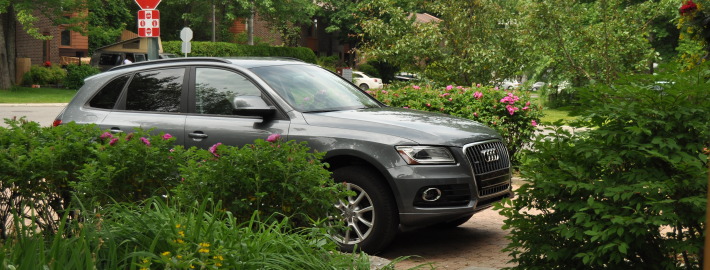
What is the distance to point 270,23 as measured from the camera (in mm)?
52469

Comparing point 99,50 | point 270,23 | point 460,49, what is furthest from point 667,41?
point 460,49

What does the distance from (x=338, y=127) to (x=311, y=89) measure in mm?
870

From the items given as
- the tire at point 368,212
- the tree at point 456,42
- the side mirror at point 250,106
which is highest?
the tree at point 456,42

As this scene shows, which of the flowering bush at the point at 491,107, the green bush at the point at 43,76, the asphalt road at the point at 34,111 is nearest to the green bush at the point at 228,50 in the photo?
the green bush at the point at 43,76

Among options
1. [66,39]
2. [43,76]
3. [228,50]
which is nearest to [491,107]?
[43,76]

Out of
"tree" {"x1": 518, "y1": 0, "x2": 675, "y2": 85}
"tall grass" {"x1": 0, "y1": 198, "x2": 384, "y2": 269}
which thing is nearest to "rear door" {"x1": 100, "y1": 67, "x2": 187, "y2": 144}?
"tall grass" {"x1": 0, "y1": 198, "x2": 384, "y2": 269}

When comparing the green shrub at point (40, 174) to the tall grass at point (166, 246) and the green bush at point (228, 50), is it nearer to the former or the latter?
the tall grass at point (166, 246)

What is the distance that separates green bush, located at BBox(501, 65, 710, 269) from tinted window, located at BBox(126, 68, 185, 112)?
12.6 feet

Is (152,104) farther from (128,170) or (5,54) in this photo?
(5,54)

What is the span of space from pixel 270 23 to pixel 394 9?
37.2 m

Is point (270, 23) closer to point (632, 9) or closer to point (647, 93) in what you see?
point (632, 9)

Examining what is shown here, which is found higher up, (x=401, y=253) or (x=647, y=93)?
(x=647, y=93)

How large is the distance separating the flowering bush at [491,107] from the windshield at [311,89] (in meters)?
3.15

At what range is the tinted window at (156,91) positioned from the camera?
749 cm
